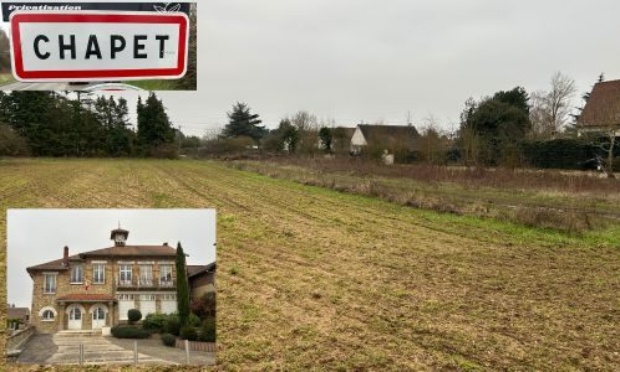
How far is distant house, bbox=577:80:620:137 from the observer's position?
2950 cm

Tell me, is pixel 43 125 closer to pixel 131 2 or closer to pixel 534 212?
pixel 131 2

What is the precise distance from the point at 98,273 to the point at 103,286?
0.28 feet

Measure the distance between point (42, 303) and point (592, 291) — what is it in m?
8.49

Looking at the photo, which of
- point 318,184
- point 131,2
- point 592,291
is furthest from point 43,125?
point 318,184

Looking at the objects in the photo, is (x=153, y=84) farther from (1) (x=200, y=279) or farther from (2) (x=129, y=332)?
(2) (x=129, y=332)

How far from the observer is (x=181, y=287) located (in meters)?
3.61

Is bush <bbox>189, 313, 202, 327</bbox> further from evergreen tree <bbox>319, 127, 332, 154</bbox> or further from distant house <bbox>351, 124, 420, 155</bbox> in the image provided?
distant house <bbox>351, 124, 420, 155</bbox>

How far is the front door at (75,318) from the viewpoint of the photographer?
3.52 meters

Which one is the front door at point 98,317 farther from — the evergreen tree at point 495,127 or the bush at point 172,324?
the evergreen tree at point 495,127

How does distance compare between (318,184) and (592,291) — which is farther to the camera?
(318,184)

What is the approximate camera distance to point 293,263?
10484 mm

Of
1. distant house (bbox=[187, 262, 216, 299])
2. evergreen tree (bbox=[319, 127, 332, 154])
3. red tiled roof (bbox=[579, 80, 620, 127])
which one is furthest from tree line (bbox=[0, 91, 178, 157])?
red tiled roof (bbox=[579, 80, 620, 127])

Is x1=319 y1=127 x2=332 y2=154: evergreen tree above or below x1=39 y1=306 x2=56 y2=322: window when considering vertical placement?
above

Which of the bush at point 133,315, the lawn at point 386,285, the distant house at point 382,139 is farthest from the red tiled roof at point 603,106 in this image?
the bush at point 133,315
